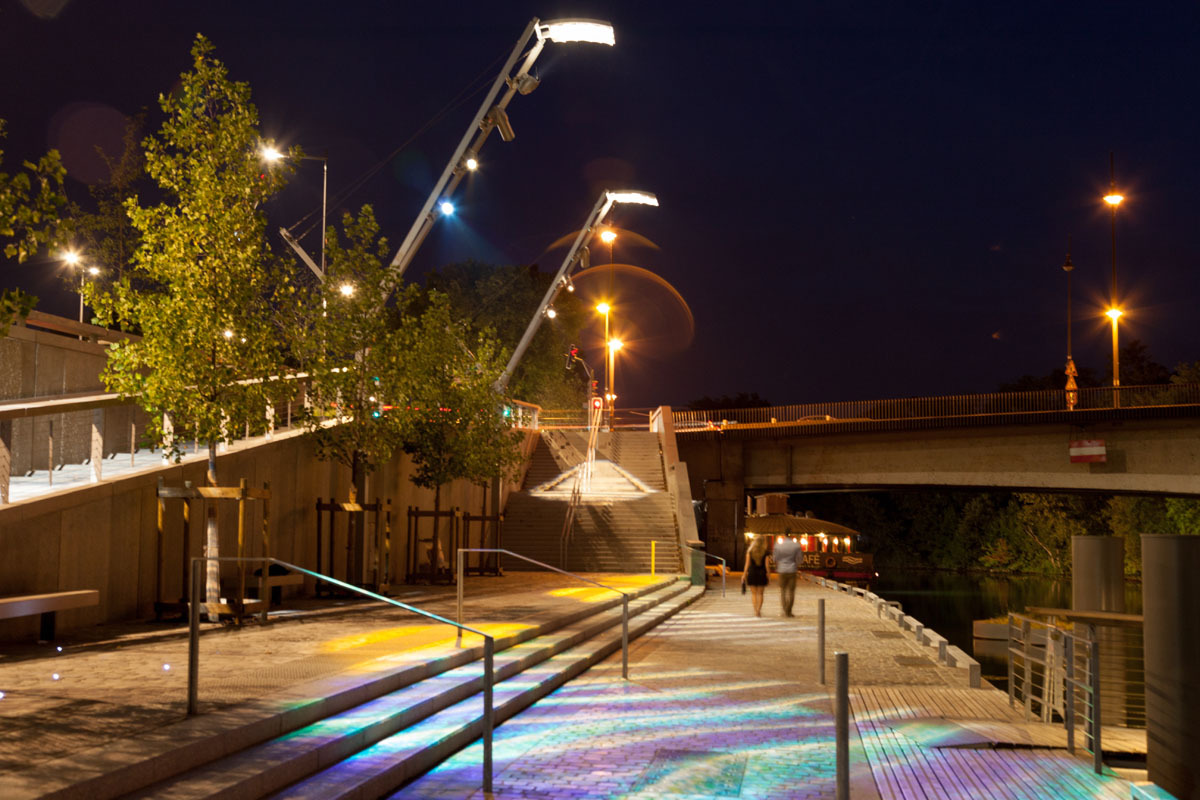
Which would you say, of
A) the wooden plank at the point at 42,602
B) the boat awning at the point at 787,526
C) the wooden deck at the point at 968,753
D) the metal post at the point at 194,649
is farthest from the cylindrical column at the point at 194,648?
the boat awning at the point at 787,526

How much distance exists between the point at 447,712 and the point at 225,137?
8.12m

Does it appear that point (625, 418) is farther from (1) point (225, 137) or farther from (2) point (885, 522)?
(1) point (225, 137)

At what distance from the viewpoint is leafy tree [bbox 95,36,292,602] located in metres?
13.2

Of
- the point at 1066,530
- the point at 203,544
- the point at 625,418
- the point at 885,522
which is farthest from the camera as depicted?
the point at 885,522

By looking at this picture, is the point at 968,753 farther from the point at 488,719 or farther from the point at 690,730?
the point at 488,719

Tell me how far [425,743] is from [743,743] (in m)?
2.50

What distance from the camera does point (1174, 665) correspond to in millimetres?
7125

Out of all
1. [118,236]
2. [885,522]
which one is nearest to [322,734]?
[118,236]

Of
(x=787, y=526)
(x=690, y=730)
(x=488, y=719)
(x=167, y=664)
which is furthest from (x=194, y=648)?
(x=787, y=526)

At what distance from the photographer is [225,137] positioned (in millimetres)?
Answer: 13367

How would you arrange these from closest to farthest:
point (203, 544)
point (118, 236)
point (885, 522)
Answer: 1. point (203, 544)
2. point (118, 236)
3. point (885, 522)

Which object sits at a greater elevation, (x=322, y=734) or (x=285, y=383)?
(x=285, y=383)

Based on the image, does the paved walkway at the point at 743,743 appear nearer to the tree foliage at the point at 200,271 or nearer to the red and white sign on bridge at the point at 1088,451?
the tree foliage at the point at 200,271

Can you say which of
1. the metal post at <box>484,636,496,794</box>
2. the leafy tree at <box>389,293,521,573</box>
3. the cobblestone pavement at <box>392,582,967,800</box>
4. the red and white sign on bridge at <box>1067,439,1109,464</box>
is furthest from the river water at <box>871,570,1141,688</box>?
the metal post at <box>484,636,496,794</box>
